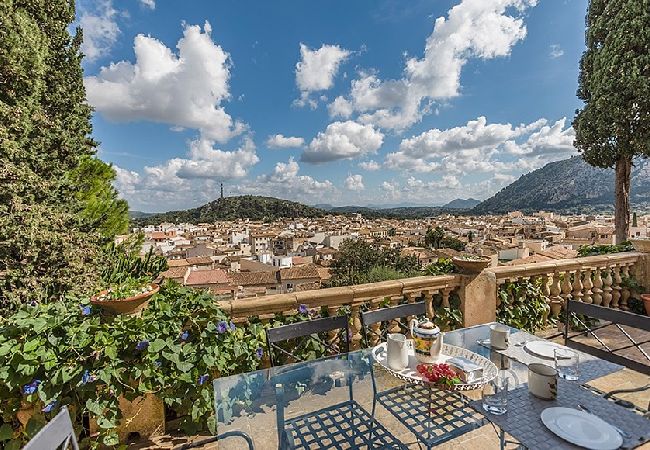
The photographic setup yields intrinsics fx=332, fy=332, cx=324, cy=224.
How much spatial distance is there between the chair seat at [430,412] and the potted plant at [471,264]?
5.29ft

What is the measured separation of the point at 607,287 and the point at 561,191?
107m

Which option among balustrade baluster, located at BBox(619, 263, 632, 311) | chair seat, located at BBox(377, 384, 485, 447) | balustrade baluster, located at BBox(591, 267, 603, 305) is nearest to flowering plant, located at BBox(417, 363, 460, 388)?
chair seat, located at BBox(377, 384, 485, 447)

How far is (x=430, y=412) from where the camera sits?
1.87m

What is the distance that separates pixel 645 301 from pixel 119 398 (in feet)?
19.0

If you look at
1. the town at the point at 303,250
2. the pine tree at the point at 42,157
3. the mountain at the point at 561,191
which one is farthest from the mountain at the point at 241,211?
the pine tree at the point at 42,157

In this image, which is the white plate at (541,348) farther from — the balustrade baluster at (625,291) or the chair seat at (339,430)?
the balustrade baluster at (625,291)

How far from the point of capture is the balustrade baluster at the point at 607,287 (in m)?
4.29

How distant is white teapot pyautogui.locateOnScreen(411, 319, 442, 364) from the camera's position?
71.9 inches

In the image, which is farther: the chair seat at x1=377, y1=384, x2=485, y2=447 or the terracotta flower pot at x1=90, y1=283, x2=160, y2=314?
the terracotta flower pot at x1=90, y1=283, x2=160, y2=314

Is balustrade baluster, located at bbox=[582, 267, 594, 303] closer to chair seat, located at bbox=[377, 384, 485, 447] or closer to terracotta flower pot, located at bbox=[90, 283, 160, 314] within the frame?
chair seat, located at bbox=[377, 384, 485, 447]

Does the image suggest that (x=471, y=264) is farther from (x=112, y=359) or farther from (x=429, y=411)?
(x=112, y=359)

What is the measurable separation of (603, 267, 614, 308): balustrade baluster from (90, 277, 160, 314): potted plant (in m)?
5.26

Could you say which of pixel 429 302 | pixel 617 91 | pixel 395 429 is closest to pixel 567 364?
pixel 395 429

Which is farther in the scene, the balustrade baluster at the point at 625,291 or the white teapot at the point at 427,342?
the balustrade baluster at the point at 625,291
